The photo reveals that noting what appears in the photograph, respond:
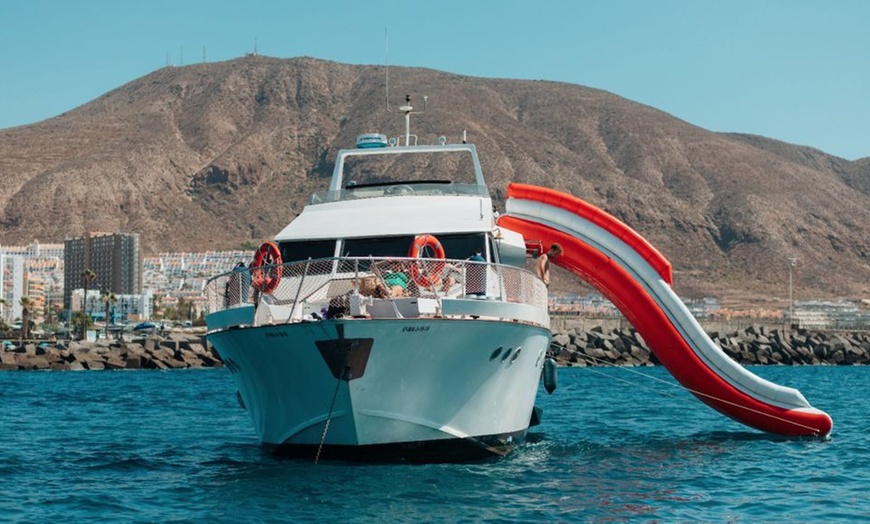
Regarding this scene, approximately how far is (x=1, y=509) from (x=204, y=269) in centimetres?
14969

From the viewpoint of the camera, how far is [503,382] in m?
19.8

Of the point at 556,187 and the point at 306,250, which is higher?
the point at 556,187

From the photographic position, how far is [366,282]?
18531 millimetres

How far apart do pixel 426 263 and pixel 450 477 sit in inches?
127

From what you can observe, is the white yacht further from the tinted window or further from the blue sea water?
the blue sea water

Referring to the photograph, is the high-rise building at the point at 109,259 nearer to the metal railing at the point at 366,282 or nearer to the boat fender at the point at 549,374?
the boat fender at the point at 549,374

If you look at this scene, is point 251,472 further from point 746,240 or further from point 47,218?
point 47,218

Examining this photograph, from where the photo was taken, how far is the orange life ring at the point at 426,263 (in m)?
18.9

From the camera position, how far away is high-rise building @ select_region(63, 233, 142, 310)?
17450 centimetres

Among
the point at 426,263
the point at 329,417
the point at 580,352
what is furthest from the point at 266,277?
the point at 580,352

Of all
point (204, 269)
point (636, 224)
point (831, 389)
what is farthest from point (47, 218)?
point (831, 389)

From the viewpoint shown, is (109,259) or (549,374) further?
(109,259)

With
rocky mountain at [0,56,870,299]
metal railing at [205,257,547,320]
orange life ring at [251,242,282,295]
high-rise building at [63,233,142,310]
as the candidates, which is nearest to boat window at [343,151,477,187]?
rocky mountain at [0,56,870,299]

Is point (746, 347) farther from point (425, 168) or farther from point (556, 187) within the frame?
point (556, 187)
